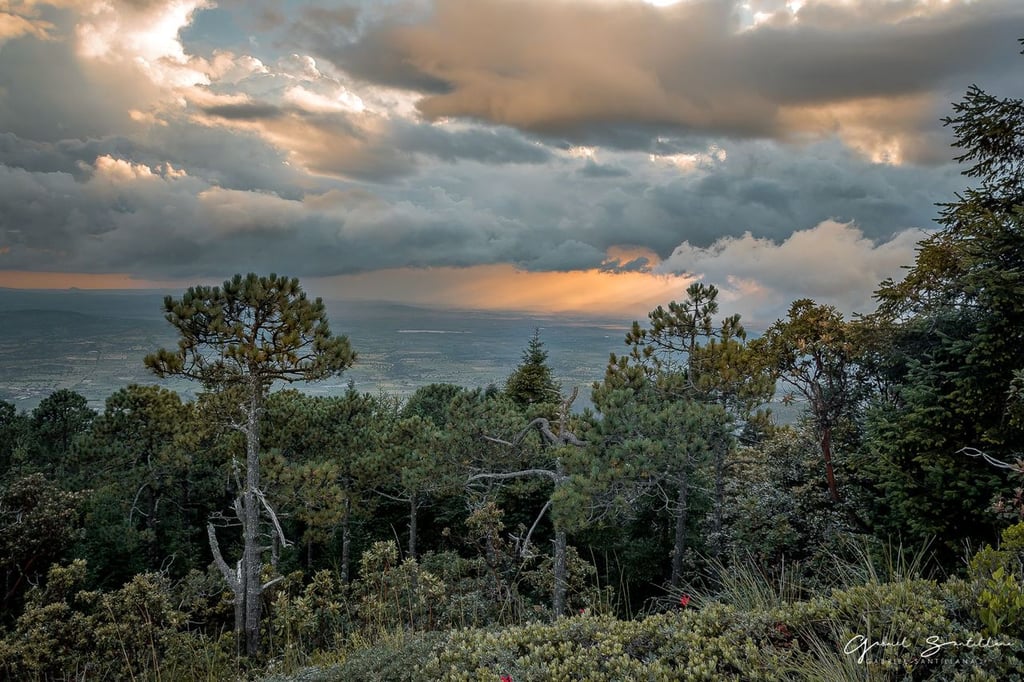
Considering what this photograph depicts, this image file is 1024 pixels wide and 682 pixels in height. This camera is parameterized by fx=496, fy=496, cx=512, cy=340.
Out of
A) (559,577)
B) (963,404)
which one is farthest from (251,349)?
(963,404)

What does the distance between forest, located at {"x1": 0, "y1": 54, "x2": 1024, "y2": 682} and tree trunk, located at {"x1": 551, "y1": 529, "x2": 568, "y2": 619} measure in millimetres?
41

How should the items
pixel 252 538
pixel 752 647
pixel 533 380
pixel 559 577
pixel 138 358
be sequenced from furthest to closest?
1. pixel 138 358
2. pixel 533 380
3. pixel 252 538
4. pixel 559 577
5. pixel 752 647

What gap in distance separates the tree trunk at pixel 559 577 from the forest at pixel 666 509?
41mm

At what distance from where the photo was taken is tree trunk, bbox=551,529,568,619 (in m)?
8.86

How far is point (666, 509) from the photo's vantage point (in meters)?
11.2

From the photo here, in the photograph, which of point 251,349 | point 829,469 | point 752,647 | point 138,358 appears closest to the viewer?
point 752,647

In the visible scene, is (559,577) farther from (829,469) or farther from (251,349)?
(251,349)

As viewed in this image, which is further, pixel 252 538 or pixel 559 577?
pixel 252 538

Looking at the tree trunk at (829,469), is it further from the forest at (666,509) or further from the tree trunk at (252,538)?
the tree trunk at (252,538)

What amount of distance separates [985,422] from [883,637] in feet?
20.9

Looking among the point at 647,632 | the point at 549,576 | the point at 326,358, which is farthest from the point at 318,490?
the point at 647,632

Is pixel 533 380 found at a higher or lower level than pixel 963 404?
lower

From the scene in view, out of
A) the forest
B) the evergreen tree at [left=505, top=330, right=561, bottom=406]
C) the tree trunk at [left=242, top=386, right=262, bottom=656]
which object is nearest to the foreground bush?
the forest

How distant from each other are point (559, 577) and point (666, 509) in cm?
333
